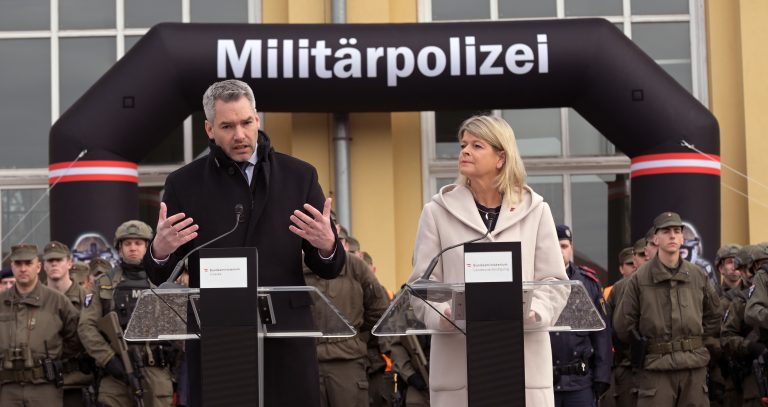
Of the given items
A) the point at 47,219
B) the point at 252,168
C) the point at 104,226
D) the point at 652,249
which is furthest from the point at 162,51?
the point at 252,168

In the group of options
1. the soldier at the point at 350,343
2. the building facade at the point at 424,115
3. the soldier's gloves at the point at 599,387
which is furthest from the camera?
the building facade at the point at 424,115

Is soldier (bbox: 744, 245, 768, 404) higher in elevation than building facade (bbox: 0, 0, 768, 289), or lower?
lower

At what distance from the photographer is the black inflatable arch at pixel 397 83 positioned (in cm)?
1115

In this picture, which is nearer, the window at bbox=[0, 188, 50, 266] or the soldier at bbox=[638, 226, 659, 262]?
the soldier at bbox=[638, 226, 659, 262]

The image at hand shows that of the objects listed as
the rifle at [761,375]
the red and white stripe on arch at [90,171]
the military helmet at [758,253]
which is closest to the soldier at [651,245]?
the military helmet at [758,253]

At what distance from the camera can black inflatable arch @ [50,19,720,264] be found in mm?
11148

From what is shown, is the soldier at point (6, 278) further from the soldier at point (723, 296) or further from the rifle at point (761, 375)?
the rifle at point (761, 375)

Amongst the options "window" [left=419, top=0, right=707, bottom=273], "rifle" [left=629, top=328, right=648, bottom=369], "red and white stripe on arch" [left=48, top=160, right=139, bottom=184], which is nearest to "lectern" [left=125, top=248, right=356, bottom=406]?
"rifle" [left=629, top=328, right=648, bottom=369]

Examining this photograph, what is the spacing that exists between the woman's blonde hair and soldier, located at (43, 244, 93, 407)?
595 cm

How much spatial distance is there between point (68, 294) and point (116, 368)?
4.35 ft

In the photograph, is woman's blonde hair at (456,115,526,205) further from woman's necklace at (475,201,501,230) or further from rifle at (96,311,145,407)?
rifle at (96,311,145,407)

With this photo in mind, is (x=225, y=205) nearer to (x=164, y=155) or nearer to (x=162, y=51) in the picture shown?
(x=162, y=51)

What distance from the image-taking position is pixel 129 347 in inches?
365

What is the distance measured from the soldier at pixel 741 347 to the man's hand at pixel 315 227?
6170mm
